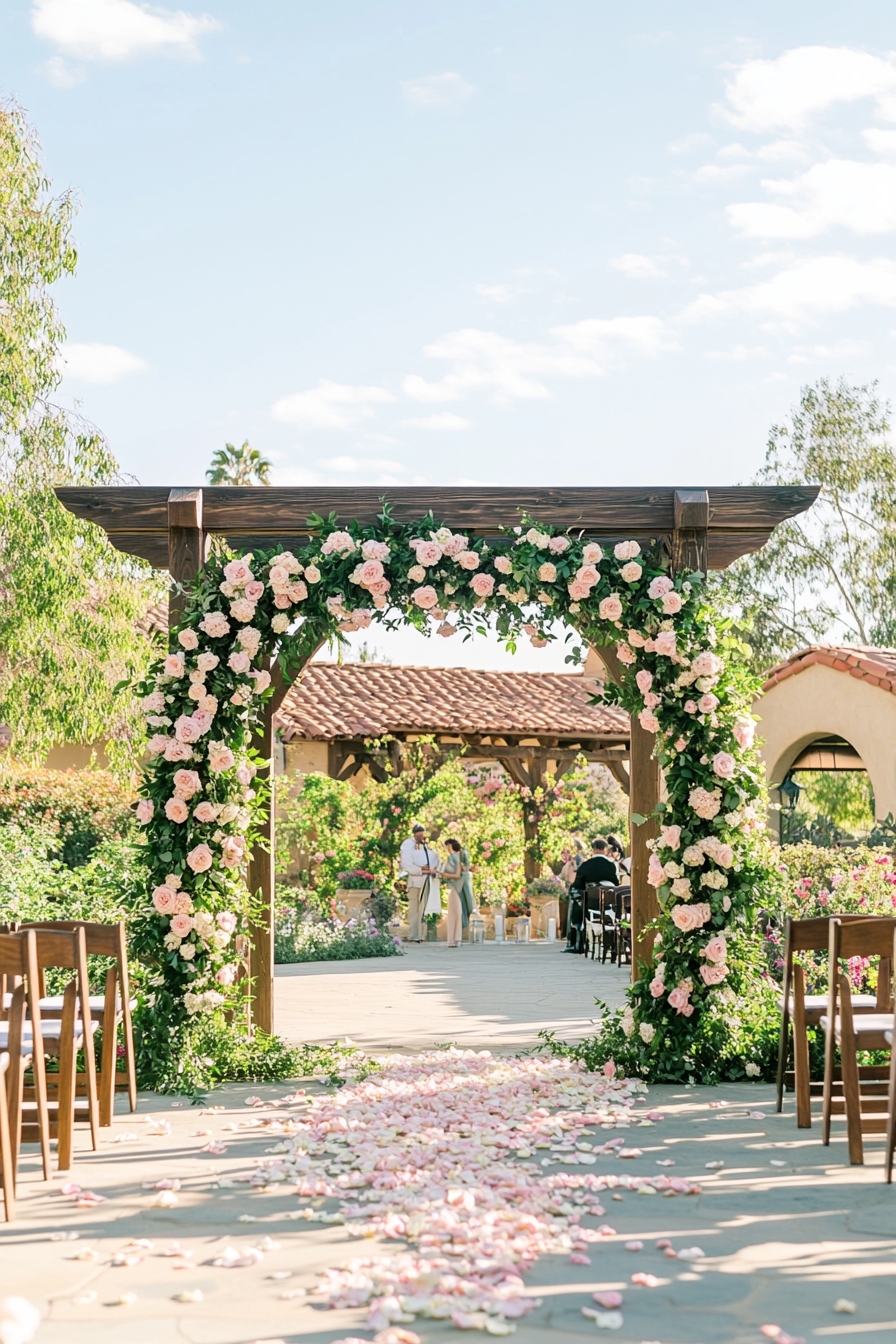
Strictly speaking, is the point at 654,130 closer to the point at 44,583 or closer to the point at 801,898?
the point at 801,898

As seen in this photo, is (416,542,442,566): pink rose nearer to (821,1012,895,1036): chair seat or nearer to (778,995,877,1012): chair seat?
(778,995,877,1012): chair seat

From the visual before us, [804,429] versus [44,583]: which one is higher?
[804,429]

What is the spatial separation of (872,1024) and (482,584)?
2.97m

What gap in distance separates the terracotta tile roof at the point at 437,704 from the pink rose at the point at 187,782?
12999 mm

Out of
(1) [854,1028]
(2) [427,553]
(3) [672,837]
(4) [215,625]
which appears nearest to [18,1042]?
(4) [215,625]

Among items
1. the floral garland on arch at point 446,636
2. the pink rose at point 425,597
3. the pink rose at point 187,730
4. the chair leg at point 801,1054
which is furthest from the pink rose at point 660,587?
the pink rose at point 187,730

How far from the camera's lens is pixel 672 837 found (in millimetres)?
6852

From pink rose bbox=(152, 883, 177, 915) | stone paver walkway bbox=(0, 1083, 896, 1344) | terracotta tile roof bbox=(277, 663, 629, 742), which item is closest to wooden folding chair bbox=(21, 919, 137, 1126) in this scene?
stone paver walkway bbox=(0, 1083, 896, 1344)

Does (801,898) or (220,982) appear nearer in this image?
(220,982)

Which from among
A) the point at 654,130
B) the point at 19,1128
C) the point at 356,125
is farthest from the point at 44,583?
the point at 19,1128

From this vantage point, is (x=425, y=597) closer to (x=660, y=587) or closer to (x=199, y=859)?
(x=660, y=587)

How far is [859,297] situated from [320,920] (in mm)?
10204

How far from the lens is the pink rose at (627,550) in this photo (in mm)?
7000

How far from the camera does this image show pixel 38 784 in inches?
622
